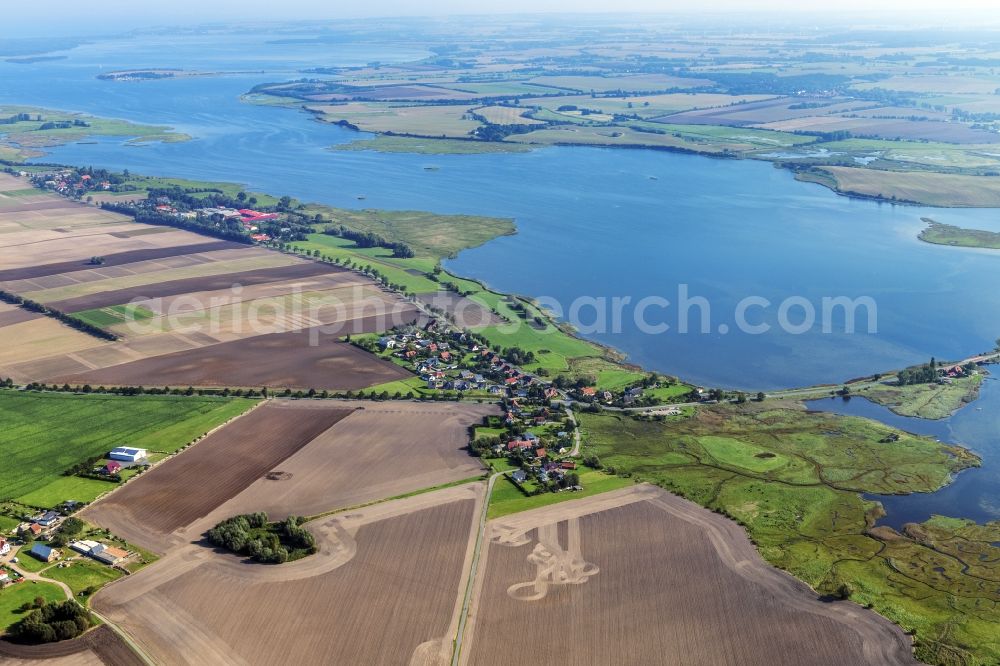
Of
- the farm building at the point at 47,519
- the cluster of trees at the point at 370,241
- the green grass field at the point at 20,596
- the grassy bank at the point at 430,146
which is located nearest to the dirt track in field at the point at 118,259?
the cluster of trees at the point at 370,241

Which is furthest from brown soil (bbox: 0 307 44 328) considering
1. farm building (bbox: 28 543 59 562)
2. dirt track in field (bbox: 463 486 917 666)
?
dirt track in field (bbox: 463 486 917 666)

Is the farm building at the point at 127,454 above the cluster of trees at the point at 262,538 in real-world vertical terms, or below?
above

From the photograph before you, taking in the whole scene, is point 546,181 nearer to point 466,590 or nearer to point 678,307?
point 678,307

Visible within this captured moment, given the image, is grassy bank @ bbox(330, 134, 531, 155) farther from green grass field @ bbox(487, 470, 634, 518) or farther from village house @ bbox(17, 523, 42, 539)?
village house @ bbox(17, 523, 42, 539)

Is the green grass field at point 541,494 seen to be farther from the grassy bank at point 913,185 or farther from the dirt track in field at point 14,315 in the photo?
the grassy bank at point 913,185

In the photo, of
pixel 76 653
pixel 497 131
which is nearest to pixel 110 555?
pixel 76 653

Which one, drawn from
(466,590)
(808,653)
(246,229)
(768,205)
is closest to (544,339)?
(466,590)
